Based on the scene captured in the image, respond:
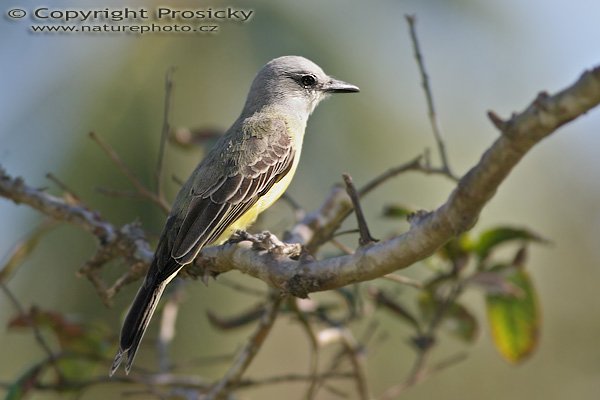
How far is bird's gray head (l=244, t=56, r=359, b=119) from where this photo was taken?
532 cm

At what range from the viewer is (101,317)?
630 cm

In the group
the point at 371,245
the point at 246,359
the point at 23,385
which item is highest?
the point at 371,245

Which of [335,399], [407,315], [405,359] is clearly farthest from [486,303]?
[405,359]

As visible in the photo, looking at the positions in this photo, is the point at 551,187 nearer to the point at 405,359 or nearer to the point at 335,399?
the point at 405,359

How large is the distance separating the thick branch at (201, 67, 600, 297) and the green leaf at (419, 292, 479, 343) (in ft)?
5.28

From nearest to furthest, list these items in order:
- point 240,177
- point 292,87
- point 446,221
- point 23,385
Answer: 1. point 446,221
2. point 23,385
3. point 240,177
4. point 292,87

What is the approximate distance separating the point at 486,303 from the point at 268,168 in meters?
1.48

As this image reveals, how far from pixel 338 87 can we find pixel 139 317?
239 centimetres

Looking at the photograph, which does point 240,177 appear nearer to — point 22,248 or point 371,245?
point 22,248

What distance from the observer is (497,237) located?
4332 mm

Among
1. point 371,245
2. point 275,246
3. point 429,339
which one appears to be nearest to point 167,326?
point 429,339

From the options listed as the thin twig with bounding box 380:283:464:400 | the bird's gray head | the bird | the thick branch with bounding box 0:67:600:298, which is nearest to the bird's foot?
the thick branch with bounding box 0:67:600:298

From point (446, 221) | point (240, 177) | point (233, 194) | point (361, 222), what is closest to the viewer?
point (446, 221)

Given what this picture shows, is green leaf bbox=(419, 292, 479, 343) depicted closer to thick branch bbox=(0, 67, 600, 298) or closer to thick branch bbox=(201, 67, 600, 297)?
thick branch bbox=(0, 67, 600, 298)
